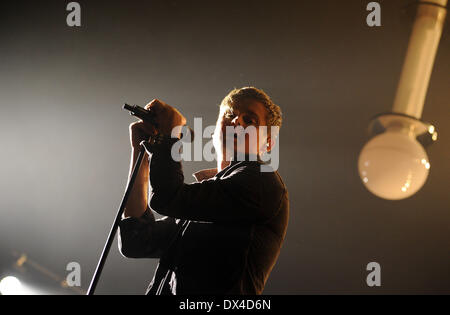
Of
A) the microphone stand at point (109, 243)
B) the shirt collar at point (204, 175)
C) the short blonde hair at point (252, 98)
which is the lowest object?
the microphone stand at point (109, 243)

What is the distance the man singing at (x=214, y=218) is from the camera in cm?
93

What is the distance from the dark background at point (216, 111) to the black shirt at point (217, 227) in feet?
4.29

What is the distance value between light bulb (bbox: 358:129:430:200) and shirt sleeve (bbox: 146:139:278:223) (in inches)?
18.6

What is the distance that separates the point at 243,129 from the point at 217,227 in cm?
32

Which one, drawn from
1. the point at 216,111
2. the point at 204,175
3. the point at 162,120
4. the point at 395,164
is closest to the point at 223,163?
the point at 204,175

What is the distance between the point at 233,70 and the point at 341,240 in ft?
4.28

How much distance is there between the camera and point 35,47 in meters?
2.43

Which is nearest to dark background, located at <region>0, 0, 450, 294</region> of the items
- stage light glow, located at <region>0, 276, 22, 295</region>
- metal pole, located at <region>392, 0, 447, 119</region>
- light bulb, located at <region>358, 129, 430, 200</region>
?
stage light glow, located at <region>0, 276, 22, 295</region>

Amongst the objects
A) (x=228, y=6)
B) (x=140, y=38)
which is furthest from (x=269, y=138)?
(x=140, y=38)

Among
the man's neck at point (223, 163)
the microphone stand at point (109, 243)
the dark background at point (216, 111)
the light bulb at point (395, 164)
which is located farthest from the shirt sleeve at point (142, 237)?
the dark background at point (216, 111)

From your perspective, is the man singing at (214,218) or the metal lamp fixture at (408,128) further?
the metal lamp fixture at (408,128)

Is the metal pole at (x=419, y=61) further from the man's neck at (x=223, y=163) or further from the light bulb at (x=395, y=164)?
the man's neck at (x=223, y=163)

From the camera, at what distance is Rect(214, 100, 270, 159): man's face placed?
113cm

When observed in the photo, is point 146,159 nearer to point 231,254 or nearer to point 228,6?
point 231,254
